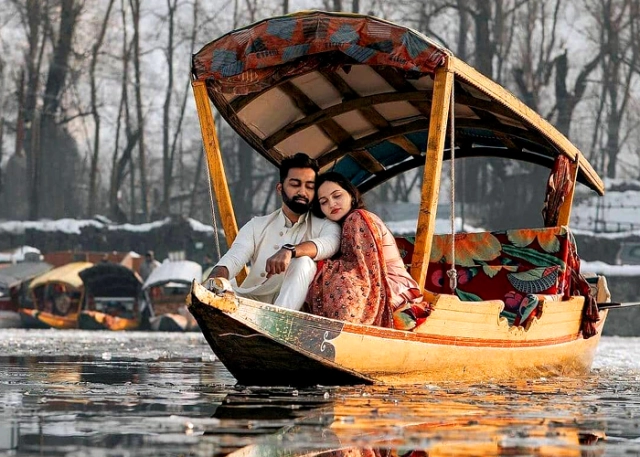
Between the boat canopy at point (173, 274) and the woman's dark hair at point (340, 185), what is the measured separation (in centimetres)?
2179

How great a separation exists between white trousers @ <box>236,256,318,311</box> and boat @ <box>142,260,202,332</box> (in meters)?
22.7

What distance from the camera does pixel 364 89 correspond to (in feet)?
37.7

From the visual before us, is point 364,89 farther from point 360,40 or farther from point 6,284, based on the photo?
point 6,284

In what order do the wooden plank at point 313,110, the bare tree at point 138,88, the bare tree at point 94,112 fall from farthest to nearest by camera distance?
the bare tree at point 138,88
the bare tree at point 94,112
the wooden plank at point 313,110

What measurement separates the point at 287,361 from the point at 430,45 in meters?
2.34

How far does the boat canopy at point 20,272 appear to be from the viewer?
3312cm

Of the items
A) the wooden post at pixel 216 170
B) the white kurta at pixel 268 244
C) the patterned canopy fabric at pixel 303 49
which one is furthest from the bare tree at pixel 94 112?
the white kurta at pixel 268 244

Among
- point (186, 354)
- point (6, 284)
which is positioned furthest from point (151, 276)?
point (186, 354)

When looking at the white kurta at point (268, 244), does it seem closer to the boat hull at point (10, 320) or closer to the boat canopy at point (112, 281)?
the boat hull at point (10, 320)

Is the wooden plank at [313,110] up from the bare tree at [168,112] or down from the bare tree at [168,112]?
down

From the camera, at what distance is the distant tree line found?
40250 millimetres

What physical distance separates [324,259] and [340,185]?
54cm

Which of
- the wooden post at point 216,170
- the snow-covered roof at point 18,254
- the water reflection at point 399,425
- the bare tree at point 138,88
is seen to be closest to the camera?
the water reflection at point 399,425

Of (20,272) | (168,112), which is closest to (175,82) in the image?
(168,112)
